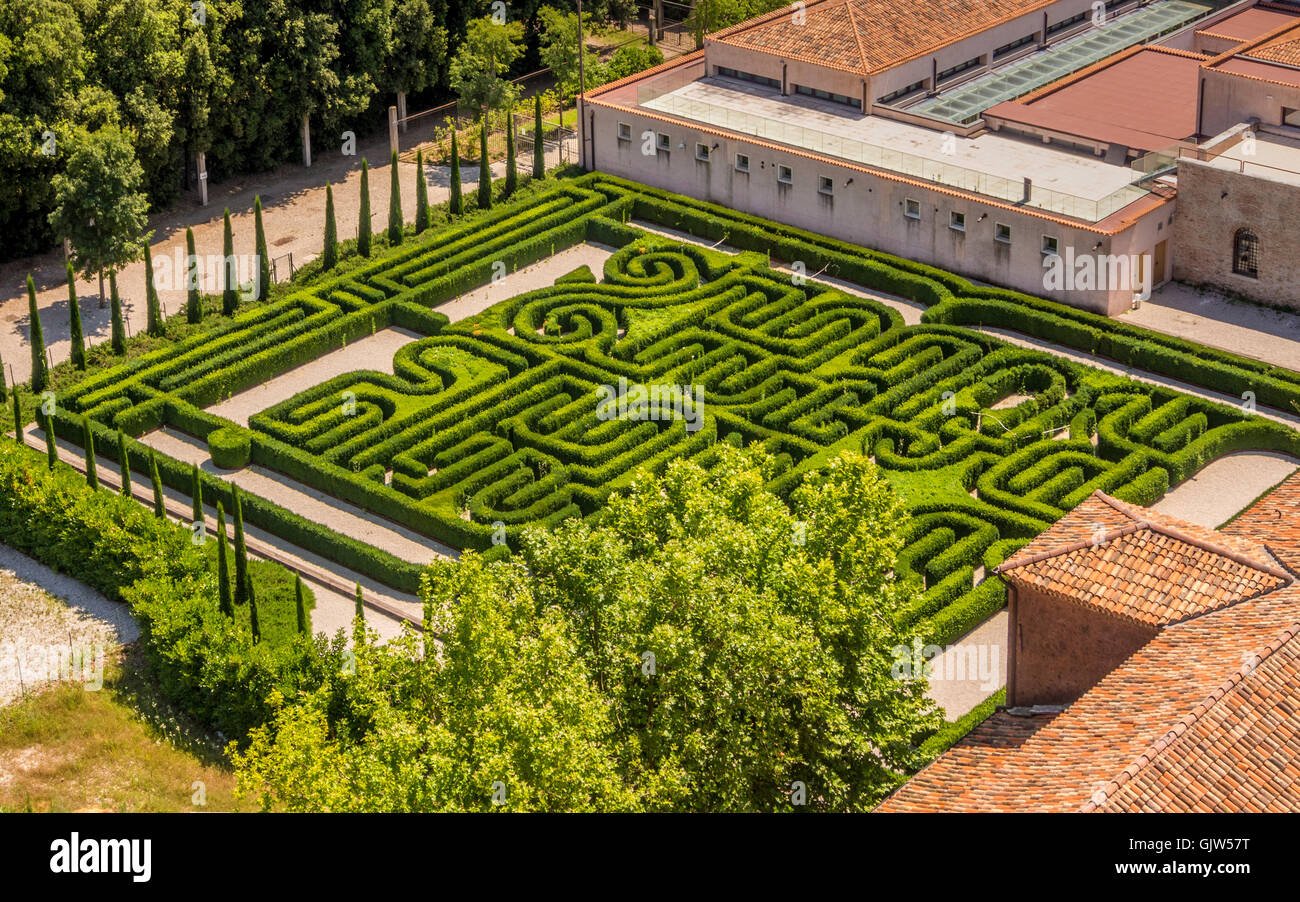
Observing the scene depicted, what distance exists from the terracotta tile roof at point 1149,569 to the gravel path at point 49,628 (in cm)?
2633

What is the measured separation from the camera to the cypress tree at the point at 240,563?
45.1m

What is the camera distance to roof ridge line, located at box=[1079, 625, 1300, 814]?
26.4 m

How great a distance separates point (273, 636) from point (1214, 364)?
33.0 meters

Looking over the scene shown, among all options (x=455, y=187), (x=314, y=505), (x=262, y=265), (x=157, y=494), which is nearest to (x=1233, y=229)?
(x=455, y=187)

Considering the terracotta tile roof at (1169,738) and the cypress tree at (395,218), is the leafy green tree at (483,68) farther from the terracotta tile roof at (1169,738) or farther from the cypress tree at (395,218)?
the terracotta tile roof at (1169,738)

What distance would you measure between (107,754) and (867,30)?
152 feet

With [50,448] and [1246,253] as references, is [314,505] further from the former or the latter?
[1246,253]

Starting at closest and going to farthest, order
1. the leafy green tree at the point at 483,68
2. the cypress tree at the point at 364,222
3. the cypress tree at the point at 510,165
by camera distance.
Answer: the cypress tree at the point at 364,222 < the cypress tree at the point at 510,165 < the leafy green tree at the point at 483,68

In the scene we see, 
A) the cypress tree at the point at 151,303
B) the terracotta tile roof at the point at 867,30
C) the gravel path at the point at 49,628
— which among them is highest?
the terracotta tile roof at the point at 867,30

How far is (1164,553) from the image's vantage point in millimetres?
33750

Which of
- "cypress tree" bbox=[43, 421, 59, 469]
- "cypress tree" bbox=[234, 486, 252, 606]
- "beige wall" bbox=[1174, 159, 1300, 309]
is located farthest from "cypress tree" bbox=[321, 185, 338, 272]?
"beige wall" bbox=[1174, 159, 1300, 309]

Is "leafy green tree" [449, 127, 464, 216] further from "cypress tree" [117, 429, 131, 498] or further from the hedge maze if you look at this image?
"cypress tree" [117, 429, 131, 498]

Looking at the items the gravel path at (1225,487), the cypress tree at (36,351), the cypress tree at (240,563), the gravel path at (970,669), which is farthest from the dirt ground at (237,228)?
the gravel path at (1225,487)

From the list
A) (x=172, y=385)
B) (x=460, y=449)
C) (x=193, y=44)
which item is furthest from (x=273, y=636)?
(x=193, y=44)
